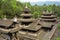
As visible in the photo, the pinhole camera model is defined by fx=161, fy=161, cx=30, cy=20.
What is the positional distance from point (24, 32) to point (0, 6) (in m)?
13.9

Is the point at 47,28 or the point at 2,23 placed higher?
the point at 2,23

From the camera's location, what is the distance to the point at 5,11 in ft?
106

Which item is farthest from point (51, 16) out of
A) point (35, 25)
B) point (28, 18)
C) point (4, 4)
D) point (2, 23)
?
point (2, 23)

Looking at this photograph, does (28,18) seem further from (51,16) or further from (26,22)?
(51,16)

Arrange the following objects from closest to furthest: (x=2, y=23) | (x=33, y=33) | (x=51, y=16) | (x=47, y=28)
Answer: (x=2, y=23) < (x=33, y=33) < (x=47, y=28) < (x=51, y=16)

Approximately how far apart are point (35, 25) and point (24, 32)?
1.70 metres

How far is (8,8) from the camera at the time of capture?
32.0m

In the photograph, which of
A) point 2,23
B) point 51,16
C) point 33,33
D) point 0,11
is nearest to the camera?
point 2,23

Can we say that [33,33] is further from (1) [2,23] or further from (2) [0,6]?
(2) [0,6]

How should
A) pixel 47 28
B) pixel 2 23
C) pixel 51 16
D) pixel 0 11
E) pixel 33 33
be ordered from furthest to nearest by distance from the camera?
pixel 0 11 → pixel 51 16 → pixel 47 28 → pixel 33 33 → pixel 2 23

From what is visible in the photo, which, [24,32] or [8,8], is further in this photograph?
[8,8]

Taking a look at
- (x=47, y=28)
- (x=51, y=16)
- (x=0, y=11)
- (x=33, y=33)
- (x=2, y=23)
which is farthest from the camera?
(x=0, y=11)

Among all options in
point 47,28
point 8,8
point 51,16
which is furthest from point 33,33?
point 8,8

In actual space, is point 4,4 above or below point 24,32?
above
